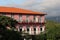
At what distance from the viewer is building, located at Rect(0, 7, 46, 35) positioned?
5751cm

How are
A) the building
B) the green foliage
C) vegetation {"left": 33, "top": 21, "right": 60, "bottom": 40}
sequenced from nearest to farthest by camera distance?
the green foliage, vegetation {"left": 33, "top": 21, "right": 60, "bottom": 40}, the building

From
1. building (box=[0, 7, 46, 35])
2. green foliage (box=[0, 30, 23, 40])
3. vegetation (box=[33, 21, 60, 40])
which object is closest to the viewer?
green foliage (box=[0, 30, 23, 40])

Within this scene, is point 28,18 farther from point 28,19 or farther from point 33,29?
point 33,29

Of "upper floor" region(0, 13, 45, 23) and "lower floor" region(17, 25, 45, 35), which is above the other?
"upper floor" region(0, 13, 45, 23)

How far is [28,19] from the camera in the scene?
5888 centimetres

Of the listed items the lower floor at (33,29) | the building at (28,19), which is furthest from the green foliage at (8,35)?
the lower floor at (33,29)

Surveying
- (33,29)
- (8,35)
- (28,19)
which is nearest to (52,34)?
(33,29)

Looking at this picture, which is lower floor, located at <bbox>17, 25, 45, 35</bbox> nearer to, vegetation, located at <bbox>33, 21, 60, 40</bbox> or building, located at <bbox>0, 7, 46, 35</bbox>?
building, located at <bbox>0, 7, 46, 35</bbox>

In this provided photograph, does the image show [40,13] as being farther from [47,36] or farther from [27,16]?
[47,36]

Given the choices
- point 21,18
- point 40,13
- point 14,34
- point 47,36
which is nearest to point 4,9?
point 21,18

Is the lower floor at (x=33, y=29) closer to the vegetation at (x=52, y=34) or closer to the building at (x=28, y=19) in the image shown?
the building at (x=28, y=19)

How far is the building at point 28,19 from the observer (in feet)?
189

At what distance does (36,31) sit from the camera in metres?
58.3

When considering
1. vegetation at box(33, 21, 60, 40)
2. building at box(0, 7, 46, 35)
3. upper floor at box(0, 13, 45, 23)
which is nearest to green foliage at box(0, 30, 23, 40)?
vegetation at box(33, 21, 60, 40)
